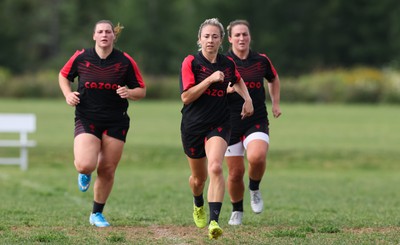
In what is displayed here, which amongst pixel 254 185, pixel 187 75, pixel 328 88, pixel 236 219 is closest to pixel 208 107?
pixel 187 75

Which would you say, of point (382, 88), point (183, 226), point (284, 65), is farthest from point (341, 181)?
point (284, 65)

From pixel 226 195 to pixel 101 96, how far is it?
6.75 meters

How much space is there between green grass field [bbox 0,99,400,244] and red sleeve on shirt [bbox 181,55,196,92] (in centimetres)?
155

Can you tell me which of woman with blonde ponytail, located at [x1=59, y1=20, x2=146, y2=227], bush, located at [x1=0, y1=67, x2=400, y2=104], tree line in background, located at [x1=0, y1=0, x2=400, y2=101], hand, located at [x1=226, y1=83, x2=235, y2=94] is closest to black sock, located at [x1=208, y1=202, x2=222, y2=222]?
woman with blonde ponytail, located at [x1=59, y1=20, x2=146, y2=227]

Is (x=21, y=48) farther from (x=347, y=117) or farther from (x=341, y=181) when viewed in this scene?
(x=341, y=181)

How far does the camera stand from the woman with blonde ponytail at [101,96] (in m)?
10.5

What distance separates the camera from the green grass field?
9.98 m

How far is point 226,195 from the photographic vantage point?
1688cm

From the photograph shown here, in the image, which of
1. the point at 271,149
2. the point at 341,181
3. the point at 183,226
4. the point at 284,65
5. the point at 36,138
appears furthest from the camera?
the point at 284,65

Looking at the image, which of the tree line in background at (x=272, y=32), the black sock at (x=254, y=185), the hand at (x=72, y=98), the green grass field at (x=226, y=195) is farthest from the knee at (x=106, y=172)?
the tree line in background at (x=272, y=32)

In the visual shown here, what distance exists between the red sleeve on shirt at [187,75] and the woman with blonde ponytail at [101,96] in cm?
74

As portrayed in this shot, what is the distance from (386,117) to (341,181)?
21464mm

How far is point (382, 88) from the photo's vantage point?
183 ft

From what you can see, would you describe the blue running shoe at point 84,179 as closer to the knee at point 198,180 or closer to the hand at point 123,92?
the hand at point 123,92
